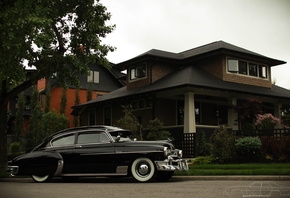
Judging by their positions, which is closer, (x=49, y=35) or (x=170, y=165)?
(x=170, y=165)

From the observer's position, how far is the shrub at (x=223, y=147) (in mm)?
16547

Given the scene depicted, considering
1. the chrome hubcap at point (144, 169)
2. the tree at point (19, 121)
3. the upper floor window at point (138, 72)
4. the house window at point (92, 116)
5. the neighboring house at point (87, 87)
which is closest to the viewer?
the chrome hubcap at point (144, 169)

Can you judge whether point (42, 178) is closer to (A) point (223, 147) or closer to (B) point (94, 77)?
(A) point (223, 147)

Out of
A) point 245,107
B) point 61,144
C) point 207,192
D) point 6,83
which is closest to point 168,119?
point 245,107

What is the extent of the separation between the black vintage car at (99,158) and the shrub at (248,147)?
5.61m

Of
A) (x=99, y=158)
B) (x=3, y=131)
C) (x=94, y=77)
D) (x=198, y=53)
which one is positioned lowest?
(x=99, y=158)

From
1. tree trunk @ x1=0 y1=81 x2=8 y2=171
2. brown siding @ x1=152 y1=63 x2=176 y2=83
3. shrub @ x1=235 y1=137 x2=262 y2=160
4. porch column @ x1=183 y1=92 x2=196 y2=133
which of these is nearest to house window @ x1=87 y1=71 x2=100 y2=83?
brown siding @ x1=152 y1=63 x2=176 y2=83

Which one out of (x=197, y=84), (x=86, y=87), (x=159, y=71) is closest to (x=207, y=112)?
(x=159, y=71)

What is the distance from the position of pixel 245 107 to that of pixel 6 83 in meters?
13.4

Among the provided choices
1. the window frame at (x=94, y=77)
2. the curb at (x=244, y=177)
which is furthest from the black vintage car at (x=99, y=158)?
the window frame at (x=94, y=77)

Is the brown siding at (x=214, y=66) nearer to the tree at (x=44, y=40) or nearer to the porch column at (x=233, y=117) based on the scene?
the porch column at (x=233, y=117)

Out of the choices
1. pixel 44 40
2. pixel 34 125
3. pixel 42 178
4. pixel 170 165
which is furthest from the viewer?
pixel 34 125

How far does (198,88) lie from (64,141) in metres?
10.8

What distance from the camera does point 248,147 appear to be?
647 inches
